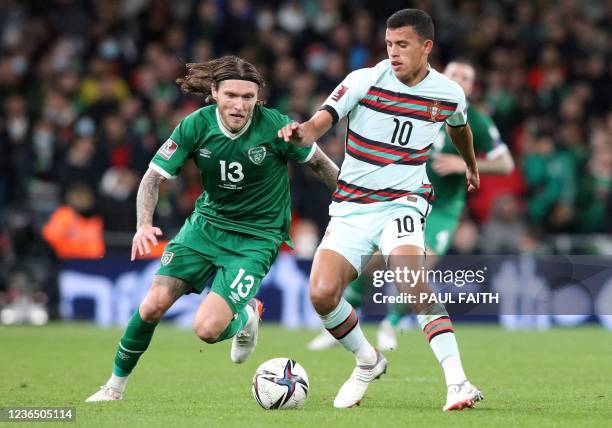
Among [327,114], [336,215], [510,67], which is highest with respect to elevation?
[510,67]

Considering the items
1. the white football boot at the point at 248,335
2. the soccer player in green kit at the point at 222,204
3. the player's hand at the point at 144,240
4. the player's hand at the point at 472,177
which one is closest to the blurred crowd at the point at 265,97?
the white football boot at the point at 248,335

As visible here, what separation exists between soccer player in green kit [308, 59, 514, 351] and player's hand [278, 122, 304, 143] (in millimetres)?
4191

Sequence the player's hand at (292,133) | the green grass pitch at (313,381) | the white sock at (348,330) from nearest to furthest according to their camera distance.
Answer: the player's hand at (292,133)
the green grass pitch at (313,381)
the white sock at (348,330)

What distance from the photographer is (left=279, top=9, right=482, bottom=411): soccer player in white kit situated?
7320mm

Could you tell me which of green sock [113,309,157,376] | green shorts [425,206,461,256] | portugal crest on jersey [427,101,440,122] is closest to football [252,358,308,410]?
green sock [113,309,157,376]

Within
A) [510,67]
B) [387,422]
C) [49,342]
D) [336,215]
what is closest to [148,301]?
[336,215]

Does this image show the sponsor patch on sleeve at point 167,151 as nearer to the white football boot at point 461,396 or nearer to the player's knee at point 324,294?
the player's knee at point 324,294

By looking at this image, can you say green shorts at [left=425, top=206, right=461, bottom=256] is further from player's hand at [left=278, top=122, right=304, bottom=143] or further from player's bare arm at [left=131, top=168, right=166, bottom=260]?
player's hand at [left=278, top=122, right=304, bottom=143]

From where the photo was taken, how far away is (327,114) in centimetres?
711

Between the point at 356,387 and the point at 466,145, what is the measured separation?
69.0 inches

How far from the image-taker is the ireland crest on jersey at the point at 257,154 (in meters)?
7.81

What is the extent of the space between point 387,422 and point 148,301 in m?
1.81

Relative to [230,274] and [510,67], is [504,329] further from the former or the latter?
[230,274]

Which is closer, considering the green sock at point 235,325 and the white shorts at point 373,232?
the white shorts at point 373,232
